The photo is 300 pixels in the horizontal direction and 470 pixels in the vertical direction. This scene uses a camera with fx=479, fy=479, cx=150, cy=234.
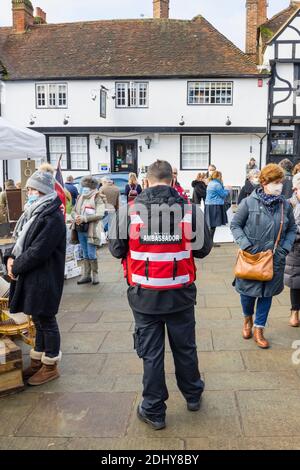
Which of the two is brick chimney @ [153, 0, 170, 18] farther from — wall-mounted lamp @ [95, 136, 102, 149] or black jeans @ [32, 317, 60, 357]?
black jeans @ [32, 317, 60, 357]

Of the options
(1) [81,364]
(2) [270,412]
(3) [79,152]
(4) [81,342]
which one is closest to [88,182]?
(4) [81,342]

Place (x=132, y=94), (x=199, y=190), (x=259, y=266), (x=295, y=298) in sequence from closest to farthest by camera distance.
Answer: (x=259, y=266)
(x=295, y=298)
(x=199, y=190)
(x=132, y=94)

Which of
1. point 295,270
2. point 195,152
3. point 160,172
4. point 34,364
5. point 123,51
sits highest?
point 123,51

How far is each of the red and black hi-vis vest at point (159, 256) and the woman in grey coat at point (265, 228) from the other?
157 centimetres

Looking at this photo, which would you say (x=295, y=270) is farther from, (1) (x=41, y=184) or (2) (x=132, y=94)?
(2) (x=132, y=94)

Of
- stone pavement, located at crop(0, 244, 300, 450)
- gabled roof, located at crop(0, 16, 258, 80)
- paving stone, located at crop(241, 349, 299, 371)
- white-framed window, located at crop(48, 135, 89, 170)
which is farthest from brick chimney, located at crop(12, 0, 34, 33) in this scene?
paving stone, located at crop(241, 349, 299, 371)

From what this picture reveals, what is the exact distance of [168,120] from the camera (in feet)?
76.4

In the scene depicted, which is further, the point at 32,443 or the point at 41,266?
the point at 41,266

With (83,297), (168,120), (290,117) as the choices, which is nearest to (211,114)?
(168,120)

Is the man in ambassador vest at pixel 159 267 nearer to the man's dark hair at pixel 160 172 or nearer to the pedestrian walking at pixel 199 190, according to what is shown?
the man's dark hair at pixel 160 172

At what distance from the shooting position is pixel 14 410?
148 inches

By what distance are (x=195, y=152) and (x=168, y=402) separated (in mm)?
20630

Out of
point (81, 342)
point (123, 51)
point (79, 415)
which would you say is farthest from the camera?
point (123, 51)

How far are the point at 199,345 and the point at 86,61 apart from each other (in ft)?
70.4
